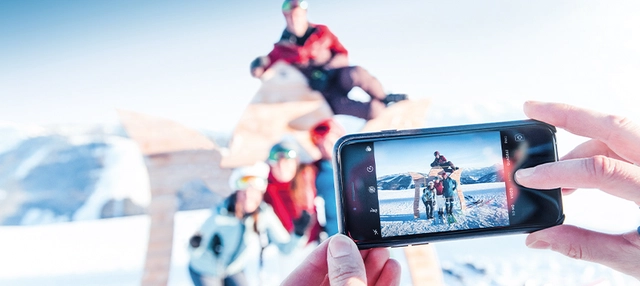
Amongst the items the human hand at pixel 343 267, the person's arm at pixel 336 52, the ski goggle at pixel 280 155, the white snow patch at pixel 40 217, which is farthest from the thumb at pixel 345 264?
the white snow patch at pixel 40 217

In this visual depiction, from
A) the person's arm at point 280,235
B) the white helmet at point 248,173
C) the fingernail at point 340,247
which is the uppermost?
the fingernail at point 340,247

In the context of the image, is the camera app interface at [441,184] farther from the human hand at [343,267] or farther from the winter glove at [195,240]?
the winter glove at [195,240]

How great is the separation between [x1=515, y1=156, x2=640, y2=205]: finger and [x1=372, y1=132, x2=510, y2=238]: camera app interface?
6 cm

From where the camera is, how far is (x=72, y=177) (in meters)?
0.83

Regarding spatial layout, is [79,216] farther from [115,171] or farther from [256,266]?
[256,266]

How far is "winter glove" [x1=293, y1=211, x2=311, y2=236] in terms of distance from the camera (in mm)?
811

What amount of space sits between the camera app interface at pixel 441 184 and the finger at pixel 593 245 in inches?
2.0

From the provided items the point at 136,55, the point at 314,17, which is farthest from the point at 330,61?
the point at 136,55

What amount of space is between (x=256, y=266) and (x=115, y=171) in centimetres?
36

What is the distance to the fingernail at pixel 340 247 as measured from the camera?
1.17 feet

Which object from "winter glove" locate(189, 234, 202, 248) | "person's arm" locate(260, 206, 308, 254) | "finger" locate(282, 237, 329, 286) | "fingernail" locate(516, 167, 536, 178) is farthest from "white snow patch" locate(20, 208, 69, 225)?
"fingernail" locate(516, 167, 536, 178)

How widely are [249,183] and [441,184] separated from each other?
18.0 inches

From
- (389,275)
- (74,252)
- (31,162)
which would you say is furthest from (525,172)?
→ (31,162)

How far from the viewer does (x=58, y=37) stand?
843 millimetres
